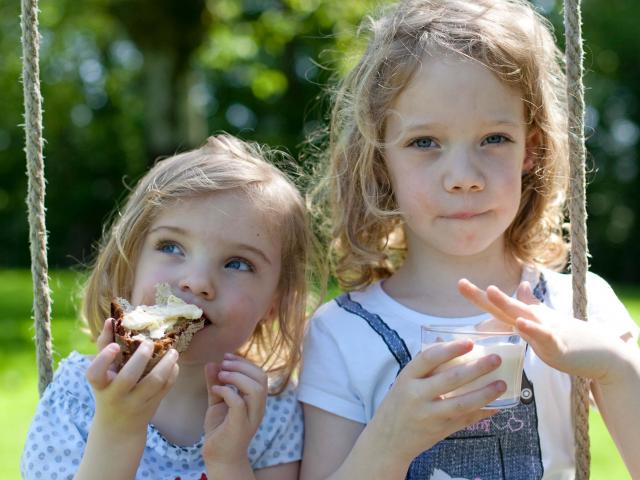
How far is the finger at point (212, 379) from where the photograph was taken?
8.04 ft

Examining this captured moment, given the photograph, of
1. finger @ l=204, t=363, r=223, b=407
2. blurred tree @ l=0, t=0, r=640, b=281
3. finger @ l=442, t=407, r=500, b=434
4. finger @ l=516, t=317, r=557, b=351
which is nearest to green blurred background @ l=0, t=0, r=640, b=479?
blurred tree @ l=0, t=0, r=640, b=281

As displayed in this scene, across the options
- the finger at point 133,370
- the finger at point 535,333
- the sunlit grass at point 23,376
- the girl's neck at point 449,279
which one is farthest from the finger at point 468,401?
the sunlit grass at point 23,376

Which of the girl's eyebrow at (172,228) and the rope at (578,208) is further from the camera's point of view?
the girl's eyebrow at (172,228)

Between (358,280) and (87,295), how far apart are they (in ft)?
3.04

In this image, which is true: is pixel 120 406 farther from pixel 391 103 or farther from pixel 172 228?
pixel 391 103

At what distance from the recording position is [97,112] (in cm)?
2827

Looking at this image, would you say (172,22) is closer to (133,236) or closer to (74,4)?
(74,4)

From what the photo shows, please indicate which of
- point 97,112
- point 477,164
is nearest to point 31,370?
point 477,164

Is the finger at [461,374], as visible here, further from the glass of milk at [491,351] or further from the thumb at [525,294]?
the thumb at [525,294]

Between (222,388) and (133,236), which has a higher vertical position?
(133,236)

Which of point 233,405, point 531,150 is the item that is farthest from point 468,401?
point 531,150

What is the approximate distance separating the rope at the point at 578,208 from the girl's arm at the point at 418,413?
10.7 inches

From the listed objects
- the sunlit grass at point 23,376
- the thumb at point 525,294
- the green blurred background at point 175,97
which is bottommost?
the sunlit grass at point 23,376

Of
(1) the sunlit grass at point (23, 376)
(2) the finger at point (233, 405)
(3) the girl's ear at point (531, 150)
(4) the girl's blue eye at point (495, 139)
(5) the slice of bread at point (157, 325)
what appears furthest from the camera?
(1) the sunlit grass at point (23, 376)
